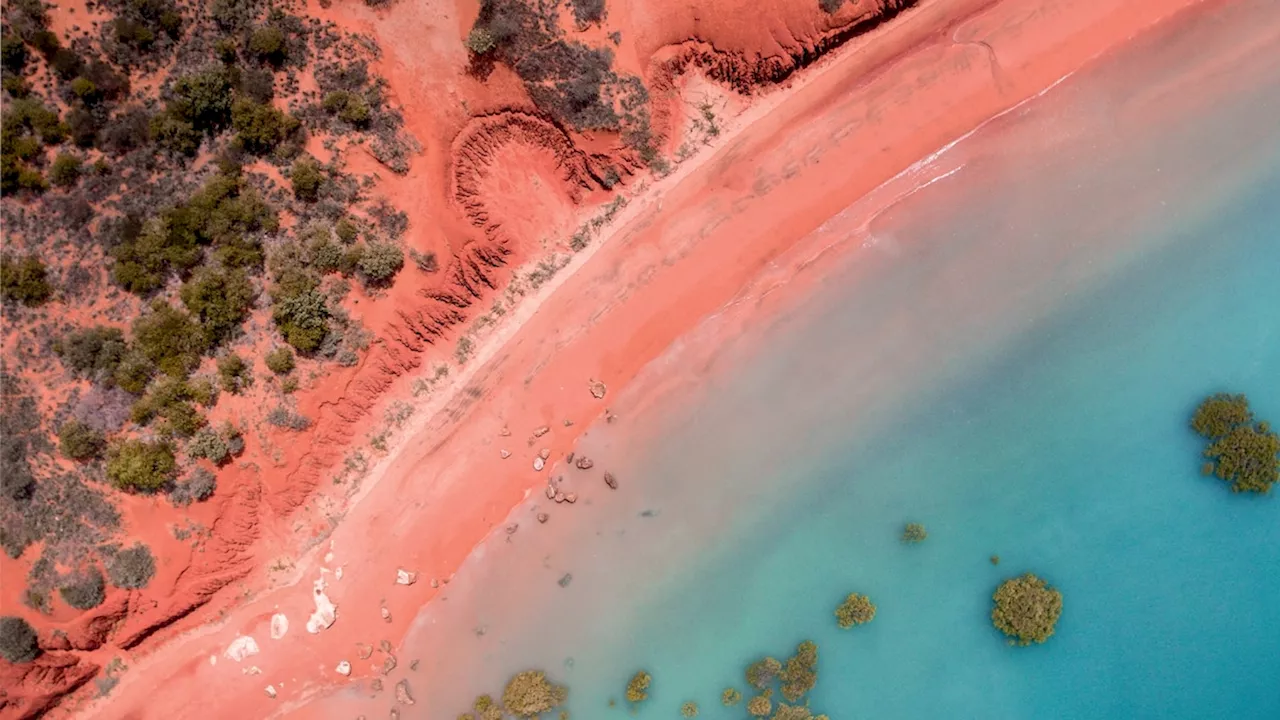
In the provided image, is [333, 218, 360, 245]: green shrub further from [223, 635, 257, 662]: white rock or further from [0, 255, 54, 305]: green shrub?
[223, 635, 257, 662]: white rock

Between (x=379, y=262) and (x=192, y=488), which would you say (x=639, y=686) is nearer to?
(x=192, y=488)

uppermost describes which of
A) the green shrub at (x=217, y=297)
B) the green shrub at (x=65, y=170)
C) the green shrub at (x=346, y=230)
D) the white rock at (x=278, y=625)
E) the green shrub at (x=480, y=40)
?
the green shrub at (x=65, y=170)

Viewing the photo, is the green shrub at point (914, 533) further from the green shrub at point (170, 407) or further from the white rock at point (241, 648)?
the green shrub at point (170, 407)

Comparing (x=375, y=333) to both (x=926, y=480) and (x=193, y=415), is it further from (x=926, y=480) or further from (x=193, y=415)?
(x=926, y=480)

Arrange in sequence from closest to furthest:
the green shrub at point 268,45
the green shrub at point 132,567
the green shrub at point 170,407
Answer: the green shrub at point 268,45 < the green shrub at point 170,407 < the green shrub at point 132,567

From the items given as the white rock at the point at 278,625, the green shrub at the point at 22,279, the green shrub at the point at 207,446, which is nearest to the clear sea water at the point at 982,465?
the white rock at the point at 278,625

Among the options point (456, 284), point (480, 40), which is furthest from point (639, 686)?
point (480, 40)

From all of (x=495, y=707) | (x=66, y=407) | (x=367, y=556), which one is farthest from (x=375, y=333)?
(x=495, y=707)
